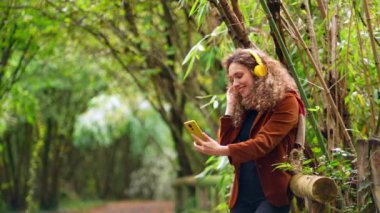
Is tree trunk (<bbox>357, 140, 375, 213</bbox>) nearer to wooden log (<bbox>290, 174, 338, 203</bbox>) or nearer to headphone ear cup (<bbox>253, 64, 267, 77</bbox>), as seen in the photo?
wooden log (<bbox>290, 174, 338, 203</bbox>)

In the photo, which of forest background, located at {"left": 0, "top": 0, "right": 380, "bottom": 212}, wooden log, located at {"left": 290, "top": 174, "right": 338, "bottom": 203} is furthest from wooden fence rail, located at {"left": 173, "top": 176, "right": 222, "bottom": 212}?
wooden log, located at {"left": 290, "top": 174, "right": 338, "bottom": 203}

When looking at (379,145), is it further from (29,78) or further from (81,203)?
(81,203)

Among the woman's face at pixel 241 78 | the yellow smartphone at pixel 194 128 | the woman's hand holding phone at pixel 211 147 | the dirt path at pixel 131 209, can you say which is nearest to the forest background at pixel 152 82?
the woman's face at pixel 241 78

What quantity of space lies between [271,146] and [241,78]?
0.39 metres

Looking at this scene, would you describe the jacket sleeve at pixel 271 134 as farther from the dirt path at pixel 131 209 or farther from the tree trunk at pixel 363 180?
the dirt path at pixel 131 209

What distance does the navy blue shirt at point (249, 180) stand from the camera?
3.97 meters

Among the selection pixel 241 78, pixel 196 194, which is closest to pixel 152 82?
pixel 196 194

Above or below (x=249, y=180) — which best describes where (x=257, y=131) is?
above

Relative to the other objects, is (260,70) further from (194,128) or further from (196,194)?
(196,194)

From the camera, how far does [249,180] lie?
3986 millimetres

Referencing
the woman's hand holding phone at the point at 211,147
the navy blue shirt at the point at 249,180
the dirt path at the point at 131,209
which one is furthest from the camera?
the dirt path at the point at 131,209

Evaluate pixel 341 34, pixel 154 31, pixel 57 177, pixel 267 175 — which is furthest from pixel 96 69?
pixel 267 175

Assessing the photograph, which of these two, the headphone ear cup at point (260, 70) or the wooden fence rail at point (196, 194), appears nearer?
the headphone ear cup at point (260, 70)

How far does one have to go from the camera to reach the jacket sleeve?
12.3 ft
